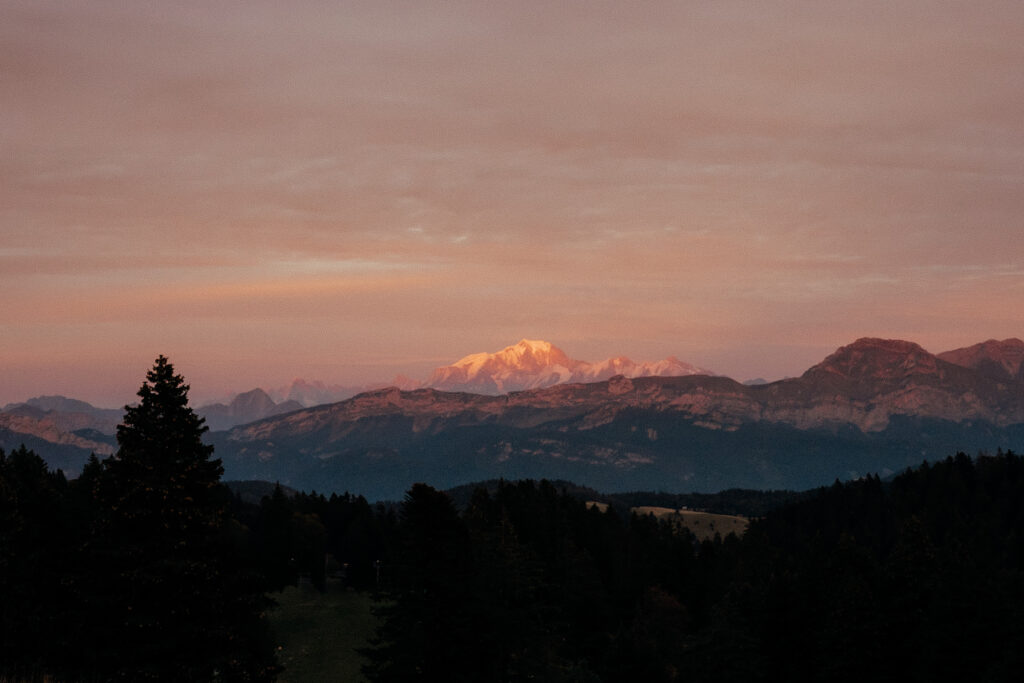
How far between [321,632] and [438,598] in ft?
291

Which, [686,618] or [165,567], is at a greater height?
[165,567]

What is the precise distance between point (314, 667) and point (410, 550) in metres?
73.6

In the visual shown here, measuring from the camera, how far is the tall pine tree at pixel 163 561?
139ft

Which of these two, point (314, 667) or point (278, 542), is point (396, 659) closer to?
point (314, 667)

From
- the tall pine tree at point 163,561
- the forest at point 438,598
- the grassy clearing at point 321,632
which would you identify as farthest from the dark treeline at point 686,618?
the grassy clearing at point 321,632

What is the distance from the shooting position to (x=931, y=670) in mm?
88375

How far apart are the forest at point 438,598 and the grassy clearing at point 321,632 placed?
7694 millimetres

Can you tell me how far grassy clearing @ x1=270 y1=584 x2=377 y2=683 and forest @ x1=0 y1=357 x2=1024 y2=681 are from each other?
769 cm

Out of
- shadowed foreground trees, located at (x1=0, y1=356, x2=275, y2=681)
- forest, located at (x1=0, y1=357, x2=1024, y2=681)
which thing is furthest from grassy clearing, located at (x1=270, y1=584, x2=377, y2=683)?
shadowed foreground trees, located at (x1=0, y1=356, x2=275, y2=681)

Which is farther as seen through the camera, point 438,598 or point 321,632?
point 321,632

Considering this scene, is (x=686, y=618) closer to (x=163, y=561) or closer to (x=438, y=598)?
(x=438, y=598)

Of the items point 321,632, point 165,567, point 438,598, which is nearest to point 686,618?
point 321,632

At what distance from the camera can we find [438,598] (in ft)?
215

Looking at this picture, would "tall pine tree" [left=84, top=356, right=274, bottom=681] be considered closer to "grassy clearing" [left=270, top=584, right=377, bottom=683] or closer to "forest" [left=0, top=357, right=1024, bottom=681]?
"forest" [left=0, top=357, right=1024, bottom=681]
